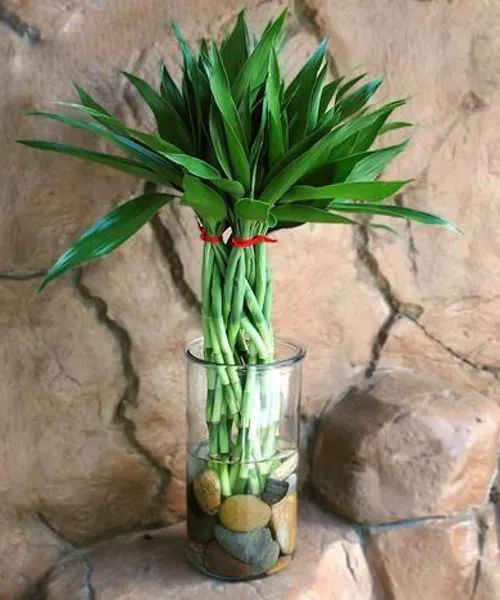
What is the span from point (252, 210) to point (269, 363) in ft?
0.87

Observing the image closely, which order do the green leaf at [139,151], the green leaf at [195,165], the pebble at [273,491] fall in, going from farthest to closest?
1. the pebble at [273,491]
2. the green leaf at [139,151]
3. the green leaf at [195,165]

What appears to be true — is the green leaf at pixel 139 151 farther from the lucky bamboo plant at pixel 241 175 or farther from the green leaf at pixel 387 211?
the green leaf at pixel 387 211

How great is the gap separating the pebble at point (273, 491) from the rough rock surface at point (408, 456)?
0.91 ft

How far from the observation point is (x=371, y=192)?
3.97 ft

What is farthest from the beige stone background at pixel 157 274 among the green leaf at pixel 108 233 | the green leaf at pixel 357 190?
the green leaf at pixel 357 190

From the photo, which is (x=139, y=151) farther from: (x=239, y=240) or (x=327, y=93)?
(x=327, y=93)

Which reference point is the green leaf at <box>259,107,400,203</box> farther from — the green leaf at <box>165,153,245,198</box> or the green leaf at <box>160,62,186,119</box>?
the green leaf at <box>160,62,186,119</box>

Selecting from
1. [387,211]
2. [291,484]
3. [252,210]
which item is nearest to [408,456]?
[291,484]

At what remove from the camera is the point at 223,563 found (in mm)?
1407

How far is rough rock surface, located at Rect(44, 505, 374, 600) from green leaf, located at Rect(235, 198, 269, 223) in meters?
0.60

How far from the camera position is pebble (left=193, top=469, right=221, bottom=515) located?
1.38 metres

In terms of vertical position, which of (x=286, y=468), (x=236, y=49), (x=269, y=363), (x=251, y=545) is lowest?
(x=251, y=545)

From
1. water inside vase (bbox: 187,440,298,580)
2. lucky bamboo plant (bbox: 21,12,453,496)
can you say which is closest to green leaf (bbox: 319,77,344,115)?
lucky bamboo plant (bbox: 21,12,453,496)

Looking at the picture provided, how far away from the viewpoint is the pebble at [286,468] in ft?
4.58
